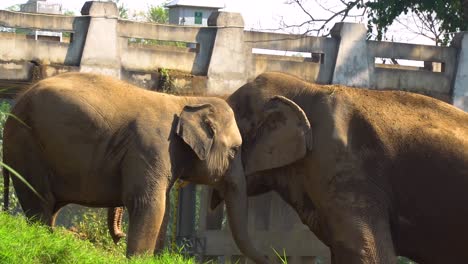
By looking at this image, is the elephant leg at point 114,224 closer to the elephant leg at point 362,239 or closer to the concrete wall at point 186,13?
the elephant leg at point 362,239

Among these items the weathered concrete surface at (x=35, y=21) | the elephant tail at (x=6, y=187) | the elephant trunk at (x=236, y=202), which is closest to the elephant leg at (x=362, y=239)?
the elephant trunk at (x=236, y=202)

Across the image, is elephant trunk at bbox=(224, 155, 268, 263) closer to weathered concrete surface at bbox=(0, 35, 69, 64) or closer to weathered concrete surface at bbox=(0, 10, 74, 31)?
weathered concrete surface at bbox=(0, 35, 69, 64)

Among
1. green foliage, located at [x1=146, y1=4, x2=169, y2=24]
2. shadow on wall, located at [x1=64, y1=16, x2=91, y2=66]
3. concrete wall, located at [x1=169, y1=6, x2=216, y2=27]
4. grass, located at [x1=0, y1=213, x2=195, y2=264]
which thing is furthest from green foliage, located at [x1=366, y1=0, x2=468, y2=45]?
green foliage, located at [x1=146, y1=4, x2=169, y2=24]

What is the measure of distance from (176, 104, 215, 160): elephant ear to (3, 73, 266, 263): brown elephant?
1cm

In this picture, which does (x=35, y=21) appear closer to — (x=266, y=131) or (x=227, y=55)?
(x=227, y=55)

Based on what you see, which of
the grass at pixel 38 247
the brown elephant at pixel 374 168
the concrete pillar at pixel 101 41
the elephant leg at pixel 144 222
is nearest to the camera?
the grass at pixel 38 247

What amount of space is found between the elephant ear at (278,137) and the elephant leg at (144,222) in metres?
1.99

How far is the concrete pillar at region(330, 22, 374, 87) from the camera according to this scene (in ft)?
56.9

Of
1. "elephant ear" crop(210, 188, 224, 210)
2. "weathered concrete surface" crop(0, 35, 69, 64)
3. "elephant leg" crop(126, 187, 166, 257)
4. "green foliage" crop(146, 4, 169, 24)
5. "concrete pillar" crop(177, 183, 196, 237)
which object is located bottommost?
"green foliage" crop(146, 4, 169, 24)

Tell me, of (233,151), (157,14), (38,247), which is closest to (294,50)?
(233,151)

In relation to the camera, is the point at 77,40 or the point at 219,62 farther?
the point at 219,62

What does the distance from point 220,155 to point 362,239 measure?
167cm

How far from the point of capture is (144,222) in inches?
475

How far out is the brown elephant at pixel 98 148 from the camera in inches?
478
